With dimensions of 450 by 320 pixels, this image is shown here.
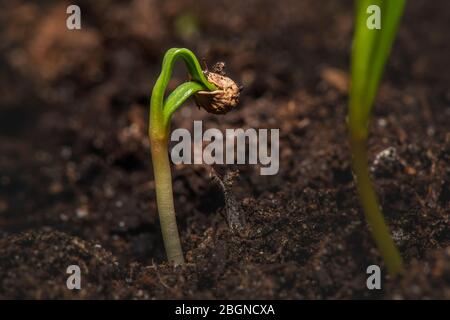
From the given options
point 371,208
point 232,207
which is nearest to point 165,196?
point 232,207

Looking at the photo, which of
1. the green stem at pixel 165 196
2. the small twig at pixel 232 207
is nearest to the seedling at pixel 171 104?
the green stem at pixel 165 196

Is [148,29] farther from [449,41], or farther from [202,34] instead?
[449,41]

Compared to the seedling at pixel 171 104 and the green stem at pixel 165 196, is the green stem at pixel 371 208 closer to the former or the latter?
the seedling at pixel 171 104

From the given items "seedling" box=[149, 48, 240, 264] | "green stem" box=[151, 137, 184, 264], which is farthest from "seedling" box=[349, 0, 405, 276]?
"green stem" box=[151, 137, 184, 264]

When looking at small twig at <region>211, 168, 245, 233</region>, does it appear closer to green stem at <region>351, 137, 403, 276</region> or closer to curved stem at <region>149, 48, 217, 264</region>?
curved stem at <region>149, 48, 217, 264</region>
